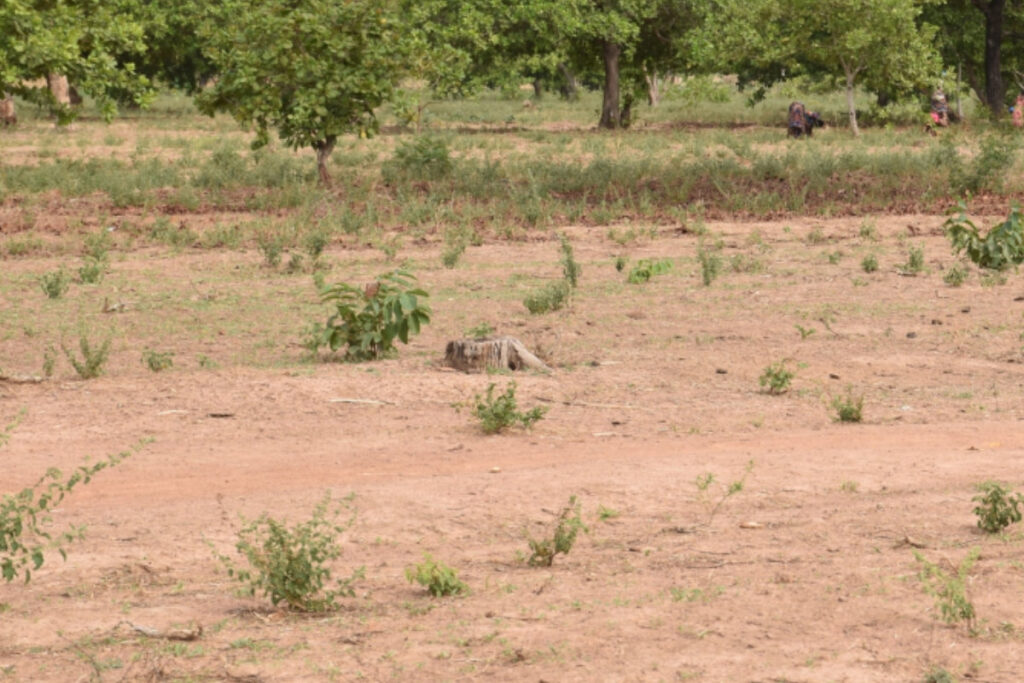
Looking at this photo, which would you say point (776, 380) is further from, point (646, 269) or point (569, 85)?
point (569, 85)

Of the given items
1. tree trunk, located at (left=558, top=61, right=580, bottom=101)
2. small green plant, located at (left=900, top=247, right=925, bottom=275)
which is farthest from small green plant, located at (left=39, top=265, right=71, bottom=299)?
tree trunk, located at (left=558, top=61, right=580, bottom=101)

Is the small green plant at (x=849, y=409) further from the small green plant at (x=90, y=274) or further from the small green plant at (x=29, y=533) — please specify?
the small green plant at (x=90, y=274)

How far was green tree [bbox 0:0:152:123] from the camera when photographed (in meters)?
16.7

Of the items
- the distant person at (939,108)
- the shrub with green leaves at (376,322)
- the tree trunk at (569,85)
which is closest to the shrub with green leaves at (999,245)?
the shrub with green leaves at (376,322)

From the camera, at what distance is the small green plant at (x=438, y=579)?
17.2 ft

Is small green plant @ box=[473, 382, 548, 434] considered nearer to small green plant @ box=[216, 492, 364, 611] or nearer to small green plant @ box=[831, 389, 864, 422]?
small green plant @ box=[831, 389, 864, 422]

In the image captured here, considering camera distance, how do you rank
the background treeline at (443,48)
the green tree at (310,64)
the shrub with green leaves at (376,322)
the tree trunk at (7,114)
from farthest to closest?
the tree trunk at (7,114) → the green tree at (310,64) → the background treeline at (443,48) → the shrub with green leaves at (376,322)

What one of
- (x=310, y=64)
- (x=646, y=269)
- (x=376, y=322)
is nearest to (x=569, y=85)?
(x=310, y=64)

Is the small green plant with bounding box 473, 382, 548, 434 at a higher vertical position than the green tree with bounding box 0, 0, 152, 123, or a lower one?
lower

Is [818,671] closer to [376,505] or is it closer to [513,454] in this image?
[376,505]

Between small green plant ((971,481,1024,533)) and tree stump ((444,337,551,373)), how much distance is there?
3.81 meters

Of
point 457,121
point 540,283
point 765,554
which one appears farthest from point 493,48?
point 765,554

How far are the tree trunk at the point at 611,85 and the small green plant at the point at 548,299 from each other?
21.2m

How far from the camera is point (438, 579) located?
17.1 ft
